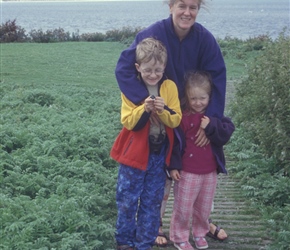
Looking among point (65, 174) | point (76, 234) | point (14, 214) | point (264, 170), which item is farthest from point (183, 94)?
point (264, 170)

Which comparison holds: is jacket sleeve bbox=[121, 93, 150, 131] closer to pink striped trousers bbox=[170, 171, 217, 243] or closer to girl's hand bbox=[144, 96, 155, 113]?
girl's hand bbox=[144, 96, 155, 113]

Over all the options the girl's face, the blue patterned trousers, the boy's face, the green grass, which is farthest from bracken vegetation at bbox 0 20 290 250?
the green grass

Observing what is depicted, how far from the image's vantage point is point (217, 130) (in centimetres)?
439

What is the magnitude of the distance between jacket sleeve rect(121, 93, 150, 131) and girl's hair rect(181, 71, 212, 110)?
0.51 metres

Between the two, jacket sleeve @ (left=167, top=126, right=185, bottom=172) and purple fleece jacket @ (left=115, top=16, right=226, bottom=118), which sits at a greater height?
purple fleece jacket @ (left=115, top=16, right=226, bottom=118)

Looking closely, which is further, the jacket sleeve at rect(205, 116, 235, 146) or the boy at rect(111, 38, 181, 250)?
the jacket sleeve at rect(205, 116, 235, 146)

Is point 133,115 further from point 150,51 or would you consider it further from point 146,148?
point 150,51

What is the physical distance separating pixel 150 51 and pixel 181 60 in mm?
410

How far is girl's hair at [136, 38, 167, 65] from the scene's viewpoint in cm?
411

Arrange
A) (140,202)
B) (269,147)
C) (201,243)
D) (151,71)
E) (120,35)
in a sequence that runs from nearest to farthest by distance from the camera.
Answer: (151,71) < (140,202) < (201,243) < (269,147) < (120,35)

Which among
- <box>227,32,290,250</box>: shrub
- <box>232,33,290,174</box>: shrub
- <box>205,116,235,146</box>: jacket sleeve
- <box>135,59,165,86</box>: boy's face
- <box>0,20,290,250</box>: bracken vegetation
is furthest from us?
<box>232,33,290,174</box>: shrub

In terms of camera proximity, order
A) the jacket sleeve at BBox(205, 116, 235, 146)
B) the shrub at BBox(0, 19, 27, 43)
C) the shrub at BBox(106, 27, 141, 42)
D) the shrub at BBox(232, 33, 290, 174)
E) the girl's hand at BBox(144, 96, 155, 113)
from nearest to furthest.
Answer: the girl's hand at BBox(144, 96, 155, 113) < the jacket sleeve at BBox(205, 116, 235, 146) < the shrub at BBox(232, 33, 290, 174) < the shrub at BBox(0, 19, 27, 43) < the shrub at BBox(106, 27, 141, 42)

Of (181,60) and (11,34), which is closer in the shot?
(181,60)

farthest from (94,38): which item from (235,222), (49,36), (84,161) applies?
(235,222)
